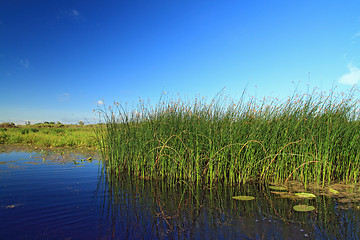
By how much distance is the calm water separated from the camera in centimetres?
319

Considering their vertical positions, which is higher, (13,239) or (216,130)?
(216,130)

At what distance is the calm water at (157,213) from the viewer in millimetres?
3193

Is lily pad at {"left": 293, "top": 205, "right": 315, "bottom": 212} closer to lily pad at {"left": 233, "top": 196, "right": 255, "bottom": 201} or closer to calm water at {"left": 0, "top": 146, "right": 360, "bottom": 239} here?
calm water at {"left": 0, "top": 146, "right": 360, "bottom": 239}

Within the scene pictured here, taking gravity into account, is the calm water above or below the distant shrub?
below

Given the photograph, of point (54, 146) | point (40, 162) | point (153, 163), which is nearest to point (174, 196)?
point (153, 163)

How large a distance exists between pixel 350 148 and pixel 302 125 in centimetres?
139

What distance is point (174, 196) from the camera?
4.78 meters

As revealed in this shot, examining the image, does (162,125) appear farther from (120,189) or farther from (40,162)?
(40,162)

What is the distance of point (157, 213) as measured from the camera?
12.7ft

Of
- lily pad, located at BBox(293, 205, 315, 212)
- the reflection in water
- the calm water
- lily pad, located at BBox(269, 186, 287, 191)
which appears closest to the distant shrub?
the calm water

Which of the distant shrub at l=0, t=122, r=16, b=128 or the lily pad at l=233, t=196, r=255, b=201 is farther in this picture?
the distant shrub at l=0, t=122, r=16, b=128

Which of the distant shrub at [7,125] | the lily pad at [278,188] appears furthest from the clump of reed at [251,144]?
the distant shrub at [7,125]

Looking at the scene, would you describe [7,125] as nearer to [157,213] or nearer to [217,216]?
[157,213]

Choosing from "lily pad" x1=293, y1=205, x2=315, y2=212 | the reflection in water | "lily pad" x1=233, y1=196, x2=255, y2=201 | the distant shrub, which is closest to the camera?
the reflection in water
